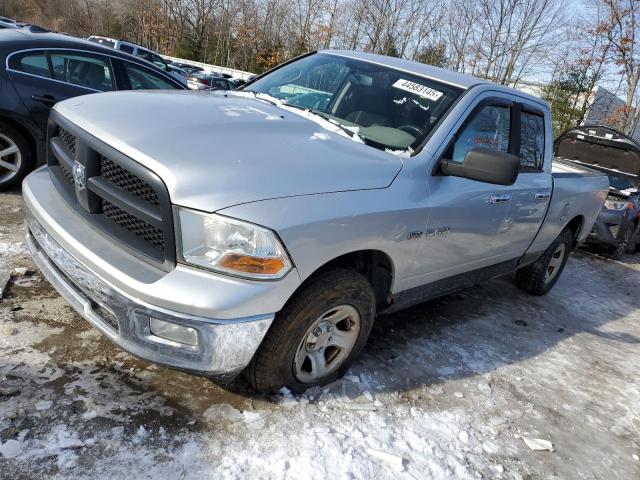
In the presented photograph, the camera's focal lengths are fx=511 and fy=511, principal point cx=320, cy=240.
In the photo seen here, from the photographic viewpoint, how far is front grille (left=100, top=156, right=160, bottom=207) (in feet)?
7.41

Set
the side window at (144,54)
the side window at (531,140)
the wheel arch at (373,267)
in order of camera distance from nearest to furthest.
Answer: 1. the wheel arch at (373,267)
2. the side window at (531,140)
3. the side window at (144,54)

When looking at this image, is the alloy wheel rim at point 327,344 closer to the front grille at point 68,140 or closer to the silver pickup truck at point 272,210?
the silver pickup truck at point 272,210

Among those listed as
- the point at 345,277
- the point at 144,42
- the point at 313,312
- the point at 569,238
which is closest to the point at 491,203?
the point at 345,277

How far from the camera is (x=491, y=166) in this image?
2.85 m

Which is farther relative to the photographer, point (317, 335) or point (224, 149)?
point (317, 335)

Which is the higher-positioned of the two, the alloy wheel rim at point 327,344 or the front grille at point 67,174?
the front grille at point 67,174

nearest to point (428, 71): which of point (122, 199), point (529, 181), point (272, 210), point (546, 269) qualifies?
point (529, 181)

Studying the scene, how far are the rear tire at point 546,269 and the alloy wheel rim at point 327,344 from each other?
311cm

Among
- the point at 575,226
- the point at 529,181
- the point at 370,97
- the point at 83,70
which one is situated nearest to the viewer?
the point at 370,97

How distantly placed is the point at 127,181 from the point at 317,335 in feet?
4.09

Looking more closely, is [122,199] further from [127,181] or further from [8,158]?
[8,158]

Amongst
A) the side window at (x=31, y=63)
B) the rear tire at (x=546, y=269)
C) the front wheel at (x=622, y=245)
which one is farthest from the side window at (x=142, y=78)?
the front wheel at (x=622, y=245)

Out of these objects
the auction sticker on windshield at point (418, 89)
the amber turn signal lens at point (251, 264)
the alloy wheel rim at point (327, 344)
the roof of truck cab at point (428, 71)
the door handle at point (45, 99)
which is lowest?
the alloy wheel rim at point (327, 344)

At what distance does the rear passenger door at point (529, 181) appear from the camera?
3.91 meters
